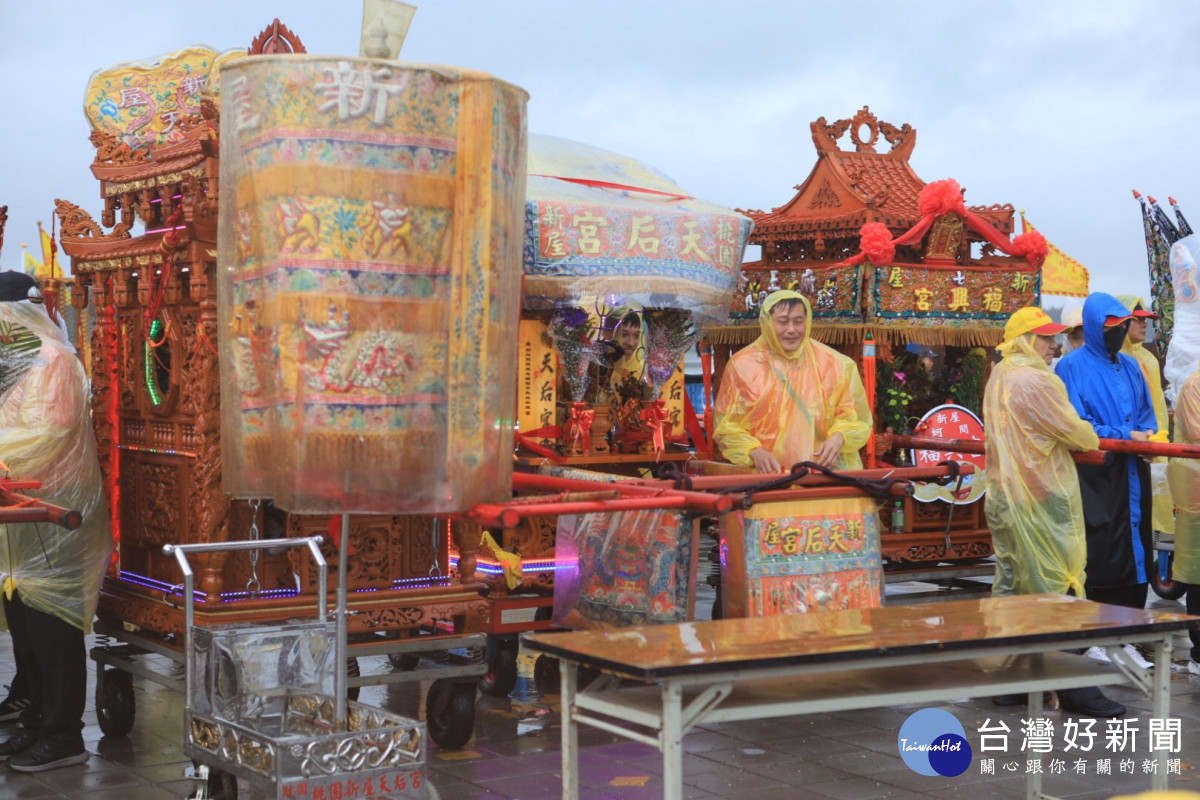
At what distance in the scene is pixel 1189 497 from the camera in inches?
313

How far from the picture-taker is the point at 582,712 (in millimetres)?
4410

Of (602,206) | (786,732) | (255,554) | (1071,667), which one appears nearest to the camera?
(1071,667)

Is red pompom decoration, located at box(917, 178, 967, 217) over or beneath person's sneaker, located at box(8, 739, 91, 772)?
over

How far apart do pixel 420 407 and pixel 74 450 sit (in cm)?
261

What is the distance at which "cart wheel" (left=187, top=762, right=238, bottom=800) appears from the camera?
5027mm

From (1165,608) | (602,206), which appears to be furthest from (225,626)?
(1165,608)

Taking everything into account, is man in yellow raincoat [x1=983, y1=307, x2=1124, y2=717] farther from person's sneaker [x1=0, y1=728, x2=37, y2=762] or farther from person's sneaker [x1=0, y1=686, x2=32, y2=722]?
person's sneaker [x1=0, y1=686, x2=32, y2=722]

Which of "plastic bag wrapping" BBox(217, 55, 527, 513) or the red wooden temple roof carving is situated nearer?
"plastic bag wrapping" BBox(217, 55, 527, 513)

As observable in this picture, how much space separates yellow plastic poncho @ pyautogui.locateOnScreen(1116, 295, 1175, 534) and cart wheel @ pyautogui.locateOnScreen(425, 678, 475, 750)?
4603 millimetres

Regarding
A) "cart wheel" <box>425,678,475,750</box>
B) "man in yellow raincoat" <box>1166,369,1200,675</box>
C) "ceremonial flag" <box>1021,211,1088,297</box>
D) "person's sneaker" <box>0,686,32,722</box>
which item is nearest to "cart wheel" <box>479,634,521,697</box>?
"cart wheel" <box>425,678,475,750</box>

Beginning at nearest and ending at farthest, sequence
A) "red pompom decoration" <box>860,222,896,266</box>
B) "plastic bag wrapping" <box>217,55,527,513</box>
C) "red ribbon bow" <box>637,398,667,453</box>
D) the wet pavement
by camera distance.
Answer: "plastic bag wrapping" <box>217,55,527,513</box> < the wet pavement < "red ribbon bow" <box>637,398,667,453</box> < "red pompom decoration" <box>860,222,896,266</box>

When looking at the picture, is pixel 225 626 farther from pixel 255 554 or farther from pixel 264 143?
pixel 264 143

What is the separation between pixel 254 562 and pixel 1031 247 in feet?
17.0

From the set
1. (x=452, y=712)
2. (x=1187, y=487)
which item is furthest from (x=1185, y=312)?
(x=452, y=712)
